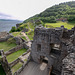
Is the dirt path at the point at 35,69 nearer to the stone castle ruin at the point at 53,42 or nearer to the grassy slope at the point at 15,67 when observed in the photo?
the stone castle ruin at the point at 53,42

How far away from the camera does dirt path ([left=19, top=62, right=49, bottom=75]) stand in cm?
1141

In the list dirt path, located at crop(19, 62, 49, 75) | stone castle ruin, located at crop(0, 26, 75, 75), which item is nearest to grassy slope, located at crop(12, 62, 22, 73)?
stone castle ruin, located at crop(0, 26, 75, 75)

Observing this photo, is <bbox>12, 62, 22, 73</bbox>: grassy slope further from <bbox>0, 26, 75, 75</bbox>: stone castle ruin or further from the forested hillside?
the forested hillside

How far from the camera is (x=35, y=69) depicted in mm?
12125

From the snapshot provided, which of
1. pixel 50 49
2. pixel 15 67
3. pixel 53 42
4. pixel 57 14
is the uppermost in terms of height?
pixel 57 14

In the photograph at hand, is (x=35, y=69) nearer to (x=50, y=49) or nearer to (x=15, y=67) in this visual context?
(x=50, y=49)

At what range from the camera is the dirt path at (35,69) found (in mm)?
11414

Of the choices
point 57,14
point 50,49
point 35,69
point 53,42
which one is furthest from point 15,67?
point 57,14

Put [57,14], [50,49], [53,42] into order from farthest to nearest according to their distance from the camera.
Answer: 1. [57,14]
2. [50,49]
3. [53,42]

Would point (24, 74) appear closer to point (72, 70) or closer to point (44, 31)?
point (44, 31)

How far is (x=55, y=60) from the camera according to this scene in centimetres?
1052

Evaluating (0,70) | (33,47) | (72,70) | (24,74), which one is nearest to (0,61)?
(0,70)

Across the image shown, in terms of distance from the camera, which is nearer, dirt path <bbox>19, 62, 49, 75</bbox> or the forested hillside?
dirt path <bbox>19, 62, 49, 75</bbox>

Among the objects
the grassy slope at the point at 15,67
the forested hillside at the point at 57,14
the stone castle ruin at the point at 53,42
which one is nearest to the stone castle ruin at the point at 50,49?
the stone castle ruin at the point at 53,42
